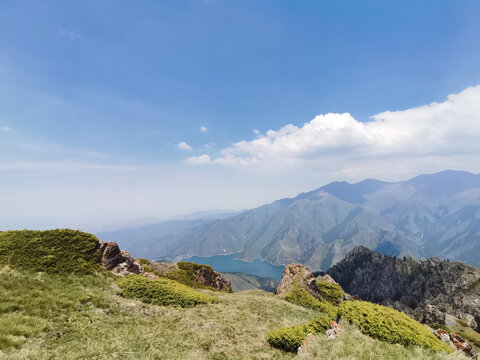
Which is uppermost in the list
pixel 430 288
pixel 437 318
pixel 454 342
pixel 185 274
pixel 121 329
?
pixel 121 329

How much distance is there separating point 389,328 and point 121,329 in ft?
51.2

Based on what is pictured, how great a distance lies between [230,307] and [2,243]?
21403mm

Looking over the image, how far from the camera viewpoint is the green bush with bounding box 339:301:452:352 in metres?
12.0

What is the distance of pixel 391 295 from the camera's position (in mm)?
180250

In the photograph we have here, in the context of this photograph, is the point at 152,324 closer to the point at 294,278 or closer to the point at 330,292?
the point at 294,278

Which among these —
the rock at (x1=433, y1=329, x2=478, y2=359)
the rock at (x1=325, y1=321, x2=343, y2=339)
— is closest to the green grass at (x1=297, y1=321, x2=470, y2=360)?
the rock at (x1=325, y1=321, x2=343, y2=339)

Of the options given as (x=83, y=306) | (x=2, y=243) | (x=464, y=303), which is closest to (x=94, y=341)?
(x=83, y=306)

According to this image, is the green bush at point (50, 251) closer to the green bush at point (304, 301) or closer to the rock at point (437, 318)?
the green bush at point (304, 301)

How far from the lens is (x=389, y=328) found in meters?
12.7

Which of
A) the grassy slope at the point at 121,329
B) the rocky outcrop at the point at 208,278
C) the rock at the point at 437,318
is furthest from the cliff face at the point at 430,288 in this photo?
the grassy slope at the point at 121,329

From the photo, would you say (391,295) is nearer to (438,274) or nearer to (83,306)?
(438,274)

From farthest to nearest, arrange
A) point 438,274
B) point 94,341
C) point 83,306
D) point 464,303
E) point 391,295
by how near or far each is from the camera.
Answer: point 391,295 < point 438,274 < point 464,303 < point 83,306 < point 94,341

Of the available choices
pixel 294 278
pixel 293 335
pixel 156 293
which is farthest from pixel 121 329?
pixel 294 278

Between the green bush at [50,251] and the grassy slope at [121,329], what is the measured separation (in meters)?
1.27
